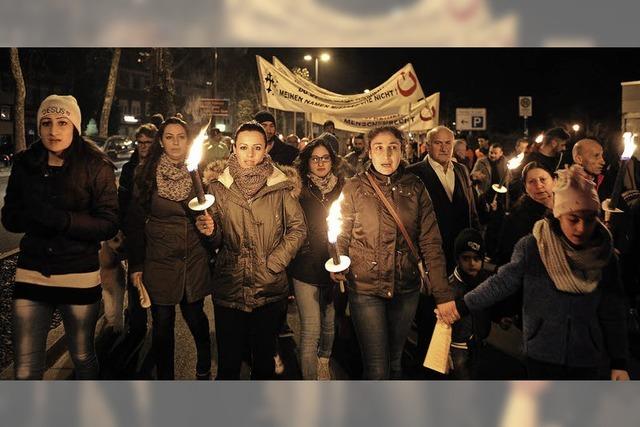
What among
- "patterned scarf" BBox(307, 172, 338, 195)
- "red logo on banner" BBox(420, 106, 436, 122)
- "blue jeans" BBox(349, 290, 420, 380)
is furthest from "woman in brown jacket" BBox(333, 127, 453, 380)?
"red logo on banner" BBox(420, 106, 436, 122)

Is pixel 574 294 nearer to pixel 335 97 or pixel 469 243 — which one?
pixel 469 243

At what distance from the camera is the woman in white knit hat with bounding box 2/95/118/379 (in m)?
3.76

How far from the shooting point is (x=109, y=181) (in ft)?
13.4

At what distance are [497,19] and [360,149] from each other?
537 centimetres

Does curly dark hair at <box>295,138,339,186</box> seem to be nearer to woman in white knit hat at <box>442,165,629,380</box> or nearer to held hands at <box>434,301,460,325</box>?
held hands at <box>434,301,460,325</box>

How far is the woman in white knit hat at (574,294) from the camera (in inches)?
134

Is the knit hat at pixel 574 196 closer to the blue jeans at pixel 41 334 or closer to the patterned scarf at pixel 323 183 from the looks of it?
the patterned scarf at pixel 323 183

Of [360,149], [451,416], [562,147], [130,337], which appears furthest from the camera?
[360,149]

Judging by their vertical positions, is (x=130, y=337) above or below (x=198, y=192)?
Result: below

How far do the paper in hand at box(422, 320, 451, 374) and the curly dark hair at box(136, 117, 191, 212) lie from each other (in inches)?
84.8

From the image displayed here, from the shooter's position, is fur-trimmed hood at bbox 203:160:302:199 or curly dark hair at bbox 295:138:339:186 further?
curly dark hair at bbox 295:138:339:186

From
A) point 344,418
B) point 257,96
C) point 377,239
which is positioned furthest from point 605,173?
point 257,96

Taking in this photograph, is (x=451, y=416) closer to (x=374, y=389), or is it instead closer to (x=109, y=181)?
(x=374, y=389)

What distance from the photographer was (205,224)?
3945 mm
